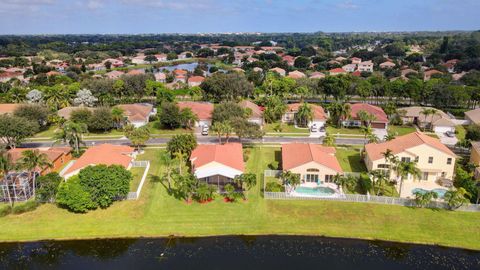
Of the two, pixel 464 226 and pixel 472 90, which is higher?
pixel 472 90

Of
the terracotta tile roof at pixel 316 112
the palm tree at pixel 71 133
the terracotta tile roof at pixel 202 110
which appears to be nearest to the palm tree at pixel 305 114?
the terracotta tile roof at pixel 316 112

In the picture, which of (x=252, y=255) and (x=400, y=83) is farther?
(x=400, y=83)

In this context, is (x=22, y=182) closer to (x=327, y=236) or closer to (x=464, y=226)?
(x=327, y=236)

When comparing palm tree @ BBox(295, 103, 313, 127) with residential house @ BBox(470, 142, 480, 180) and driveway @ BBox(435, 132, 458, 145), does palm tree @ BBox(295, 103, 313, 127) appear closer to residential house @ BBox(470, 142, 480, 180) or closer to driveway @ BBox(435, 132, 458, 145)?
driveway @ BBox(435, 132, 458, 145)

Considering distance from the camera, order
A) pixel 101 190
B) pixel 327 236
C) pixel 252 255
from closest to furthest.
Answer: pixel 252 255 → pixel 327 236 → pixel 101 190

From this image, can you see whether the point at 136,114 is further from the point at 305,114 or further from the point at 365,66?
the point at 365,66

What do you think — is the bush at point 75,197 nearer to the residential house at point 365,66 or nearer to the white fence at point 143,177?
the white fence at point 143,177

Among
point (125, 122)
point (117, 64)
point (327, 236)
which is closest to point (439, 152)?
point (327, 236)
